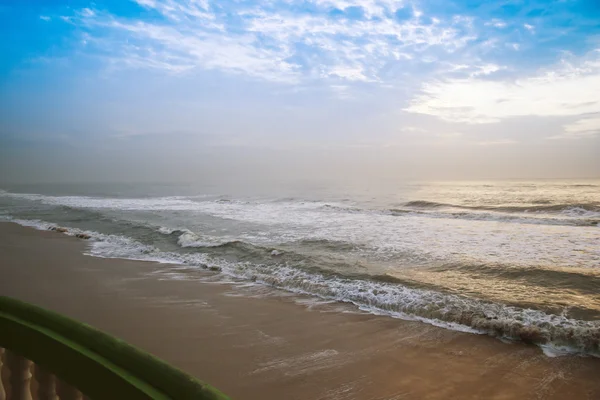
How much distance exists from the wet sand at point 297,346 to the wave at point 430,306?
1.06ft

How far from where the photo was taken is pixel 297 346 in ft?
14.5

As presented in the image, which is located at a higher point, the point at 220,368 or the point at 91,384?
the point at 91,384

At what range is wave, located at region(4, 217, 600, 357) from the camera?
4.68m

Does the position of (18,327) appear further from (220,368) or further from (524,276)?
(524,276)

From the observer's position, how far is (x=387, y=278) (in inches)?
287

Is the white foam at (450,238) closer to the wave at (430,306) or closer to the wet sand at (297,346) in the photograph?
the wave at (430,306)

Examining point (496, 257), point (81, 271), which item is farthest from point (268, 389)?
point (496, 257)

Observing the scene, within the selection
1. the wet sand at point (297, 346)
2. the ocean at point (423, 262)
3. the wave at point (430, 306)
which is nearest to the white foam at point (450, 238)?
the ocean at point (423, 262)

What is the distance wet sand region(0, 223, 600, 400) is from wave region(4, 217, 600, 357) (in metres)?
0.32

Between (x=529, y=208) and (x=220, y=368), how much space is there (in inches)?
904

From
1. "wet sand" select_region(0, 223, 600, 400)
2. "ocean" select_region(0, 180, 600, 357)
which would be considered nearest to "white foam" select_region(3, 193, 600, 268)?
"ocean" select_region(0, 180, 600, 357)

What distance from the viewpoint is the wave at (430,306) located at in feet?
15.3

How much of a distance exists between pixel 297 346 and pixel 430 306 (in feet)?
Result: 8.35

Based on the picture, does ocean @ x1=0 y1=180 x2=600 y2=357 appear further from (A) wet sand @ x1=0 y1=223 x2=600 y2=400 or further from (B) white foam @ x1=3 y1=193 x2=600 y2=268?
(A) wet sand @ x1=0 y1=223 x2=600 y2=400
